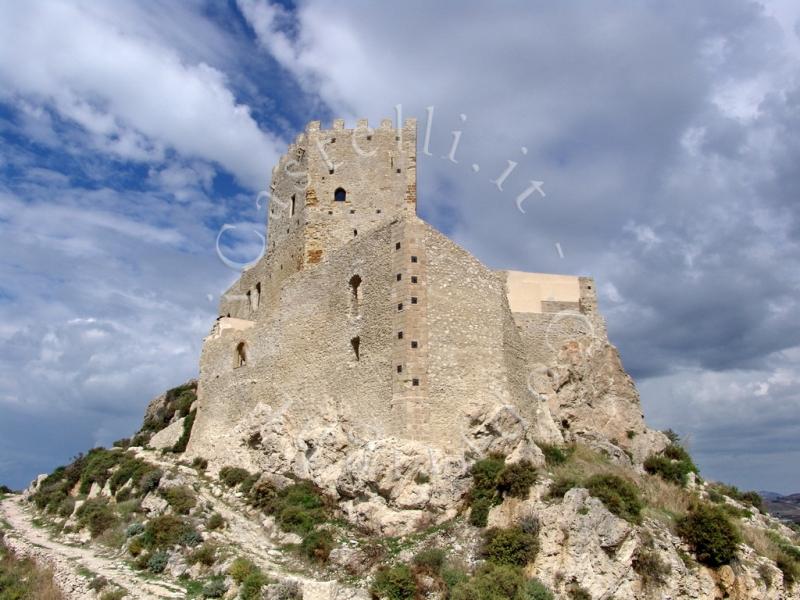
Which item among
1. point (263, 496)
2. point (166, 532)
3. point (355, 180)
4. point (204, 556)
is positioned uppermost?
point (355, 180)

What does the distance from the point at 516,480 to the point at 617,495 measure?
267 centimetres

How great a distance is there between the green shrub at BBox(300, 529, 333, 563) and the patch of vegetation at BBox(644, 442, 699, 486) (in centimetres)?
1326

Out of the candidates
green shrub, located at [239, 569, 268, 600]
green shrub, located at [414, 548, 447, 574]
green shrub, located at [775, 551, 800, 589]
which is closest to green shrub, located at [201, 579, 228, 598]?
green shrub, located at [239, 569, 268, 600]

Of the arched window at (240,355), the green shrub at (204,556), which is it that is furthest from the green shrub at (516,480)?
the arched window at (240,355)

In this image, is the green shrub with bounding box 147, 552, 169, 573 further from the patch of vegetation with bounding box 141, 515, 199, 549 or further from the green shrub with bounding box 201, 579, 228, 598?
the green shrub with bounding box 201, 579, 228, 598

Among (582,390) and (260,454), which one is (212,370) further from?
(582,390)

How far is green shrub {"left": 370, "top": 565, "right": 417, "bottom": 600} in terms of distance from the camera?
53.4 ft

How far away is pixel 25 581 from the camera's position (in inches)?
801

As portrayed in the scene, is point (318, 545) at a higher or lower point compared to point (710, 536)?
lower

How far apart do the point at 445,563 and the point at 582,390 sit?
1278cm

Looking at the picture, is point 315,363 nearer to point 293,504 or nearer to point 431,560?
point 293,504

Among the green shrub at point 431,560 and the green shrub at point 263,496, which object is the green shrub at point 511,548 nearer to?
the green shrub at point 431,560

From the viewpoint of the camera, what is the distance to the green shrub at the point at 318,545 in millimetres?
18486

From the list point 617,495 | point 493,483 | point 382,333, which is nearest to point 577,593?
point 617,495
